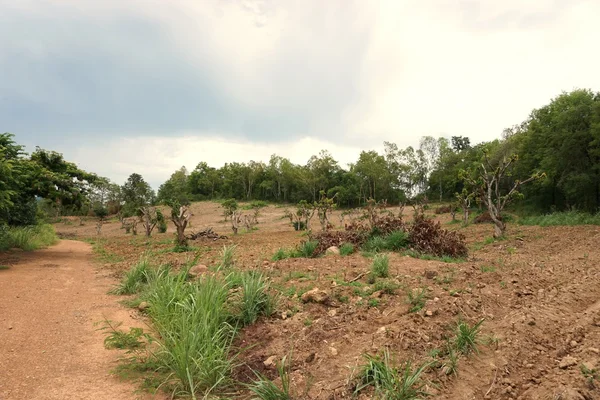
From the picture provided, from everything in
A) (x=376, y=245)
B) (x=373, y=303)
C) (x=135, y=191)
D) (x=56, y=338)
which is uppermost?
(x=135, y=191)

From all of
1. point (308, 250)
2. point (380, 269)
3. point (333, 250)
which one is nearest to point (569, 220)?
point (333, 250)

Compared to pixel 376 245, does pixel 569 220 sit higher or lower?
lower

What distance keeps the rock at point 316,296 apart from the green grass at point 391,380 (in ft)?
A: 5.27

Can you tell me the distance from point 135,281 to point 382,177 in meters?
43.1

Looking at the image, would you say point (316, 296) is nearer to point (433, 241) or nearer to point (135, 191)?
point (433, 241)

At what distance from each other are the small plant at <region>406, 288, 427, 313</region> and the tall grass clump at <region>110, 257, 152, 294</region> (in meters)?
4.68

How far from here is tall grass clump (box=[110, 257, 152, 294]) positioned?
6594 mm

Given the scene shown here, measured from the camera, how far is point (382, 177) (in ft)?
155

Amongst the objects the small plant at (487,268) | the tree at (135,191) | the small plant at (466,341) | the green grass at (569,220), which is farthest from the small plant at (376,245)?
the tree at (135,191)

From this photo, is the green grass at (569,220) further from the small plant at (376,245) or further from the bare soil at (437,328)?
the small plant at (376,245)

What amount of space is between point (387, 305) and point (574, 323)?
6.37 ft

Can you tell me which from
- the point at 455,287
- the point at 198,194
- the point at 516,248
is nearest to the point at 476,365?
the point at 455,287

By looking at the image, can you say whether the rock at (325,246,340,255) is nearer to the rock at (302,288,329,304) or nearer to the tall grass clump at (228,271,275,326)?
the rock at (302,288,329,304)

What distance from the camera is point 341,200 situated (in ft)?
158
